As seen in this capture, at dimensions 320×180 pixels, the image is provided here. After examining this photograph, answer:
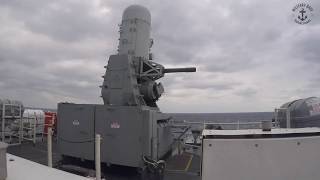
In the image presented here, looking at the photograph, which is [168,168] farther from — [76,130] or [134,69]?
[134,69]

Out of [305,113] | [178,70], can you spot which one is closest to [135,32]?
[178,70]

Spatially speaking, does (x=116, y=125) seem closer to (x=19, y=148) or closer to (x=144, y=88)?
(x=144, y=88)

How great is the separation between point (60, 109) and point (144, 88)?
2.96m

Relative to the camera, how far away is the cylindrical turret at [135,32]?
1311cm

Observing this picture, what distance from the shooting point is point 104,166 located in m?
11.2

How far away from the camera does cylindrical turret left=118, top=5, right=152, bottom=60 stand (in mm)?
13109

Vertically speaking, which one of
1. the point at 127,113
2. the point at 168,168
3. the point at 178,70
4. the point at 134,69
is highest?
the point at 178,70

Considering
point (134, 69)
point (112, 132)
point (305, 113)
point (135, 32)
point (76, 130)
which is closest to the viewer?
point (305, 113)

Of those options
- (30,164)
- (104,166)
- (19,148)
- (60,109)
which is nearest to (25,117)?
(19,148)

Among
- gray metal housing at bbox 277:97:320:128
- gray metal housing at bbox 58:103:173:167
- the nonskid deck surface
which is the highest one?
gray metal housing at bbox 277:97:320:128

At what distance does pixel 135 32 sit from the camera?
522 inches

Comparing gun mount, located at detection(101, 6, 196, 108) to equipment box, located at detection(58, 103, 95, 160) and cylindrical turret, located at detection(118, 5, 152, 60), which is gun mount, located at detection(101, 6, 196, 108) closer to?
cylindrical turret, located at detection(118, 5, 152, 60)

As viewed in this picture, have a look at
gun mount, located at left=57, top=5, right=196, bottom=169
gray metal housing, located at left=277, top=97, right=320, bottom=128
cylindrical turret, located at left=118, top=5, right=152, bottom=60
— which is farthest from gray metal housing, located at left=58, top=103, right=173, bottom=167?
gray metal housing, located at left=277, top=97, right=320, bottom=128

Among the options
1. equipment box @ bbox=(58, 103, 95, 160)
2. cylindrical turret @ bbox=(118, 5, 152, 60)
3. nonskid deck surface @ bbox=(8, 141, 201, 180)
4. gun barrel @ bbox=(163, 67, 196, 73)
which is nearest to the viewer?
nonskid deck surface @ bbox=(8, 141, 201, 180)
